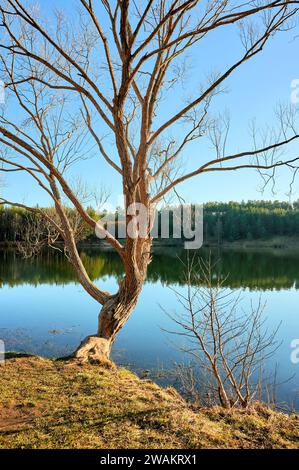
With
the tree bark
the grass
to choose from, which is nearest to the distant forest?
the tree bark

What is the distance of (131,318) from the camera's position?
1044 cm

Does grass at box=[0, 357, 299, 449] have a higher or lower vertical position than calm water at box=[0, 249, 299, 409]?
higher

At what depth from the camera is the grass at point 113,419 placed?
2.54 m

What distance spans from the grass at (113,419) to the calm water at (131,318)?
2.57 m

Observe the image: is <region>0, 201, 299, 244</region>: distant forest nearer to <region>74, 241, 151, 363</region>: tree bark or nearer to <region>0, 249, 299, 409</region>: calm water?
<region>0, 249, 299, 409</region>: calm water

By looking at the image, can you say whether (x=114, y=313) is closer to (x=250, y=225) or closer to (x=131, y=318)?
(x=131, y=318)

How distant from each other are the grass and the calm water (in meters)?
2.57

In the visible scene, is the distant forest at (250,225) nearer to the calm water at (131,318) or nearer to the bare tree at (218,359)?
the calm water at (131,318)

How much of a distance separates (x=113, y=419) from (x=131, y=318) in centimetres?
763

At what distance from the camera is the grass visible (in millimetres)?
2537

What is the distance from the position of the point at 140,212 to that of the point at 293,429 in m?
3.28

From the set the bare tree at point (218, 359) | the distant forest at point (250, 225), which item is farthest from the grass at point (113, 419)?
the distant forest at point (250, 225)
